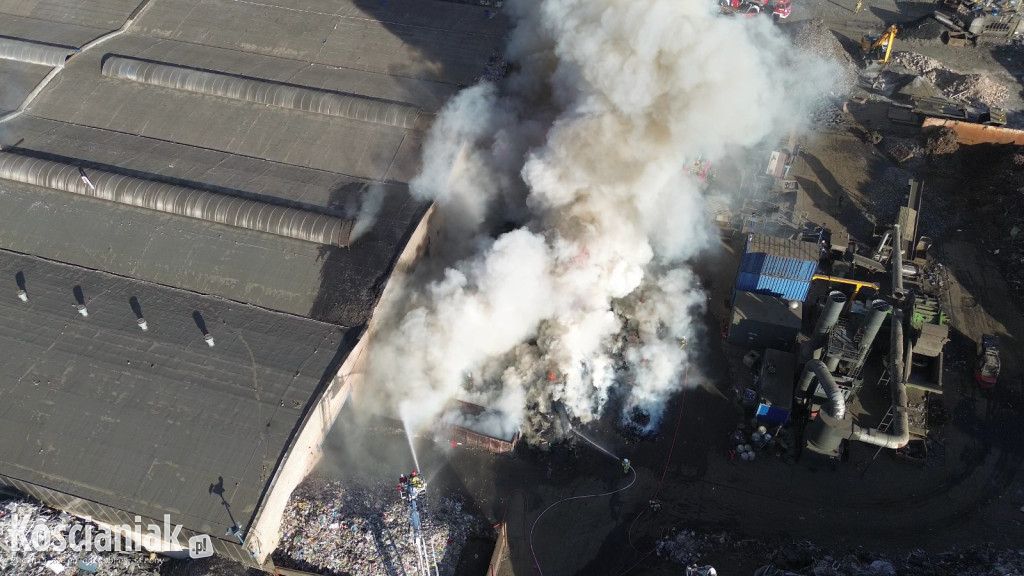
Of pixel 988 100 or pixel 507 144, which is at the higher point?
pixel 507 144

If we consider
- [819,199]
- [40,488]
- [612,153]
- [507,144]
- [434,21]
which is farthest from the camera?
[434,21]

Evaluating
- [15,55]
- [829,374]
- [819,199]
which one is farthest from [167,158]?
[819,199]

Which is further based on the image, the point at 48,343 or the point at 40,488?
the point at 48,343

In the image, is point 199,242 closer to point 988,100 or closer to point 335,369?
point 335,369

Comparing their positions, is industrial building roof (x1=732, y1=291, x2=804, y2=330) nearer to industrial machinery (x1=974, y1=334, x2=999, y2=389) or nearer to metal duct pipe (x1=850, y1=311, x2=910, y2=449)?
metal duct pipe (x1=850, y1=311, x2=910, y2=449)

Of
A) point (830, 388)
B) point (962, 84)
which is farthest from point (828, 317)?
point (962, 84)

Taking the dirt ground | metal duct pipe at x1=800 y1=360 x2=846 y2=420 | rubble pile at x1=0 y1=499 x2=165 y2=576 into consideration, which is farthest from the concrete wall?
metal duct pipe at x1=800 y1=360 x2=846 y2=420

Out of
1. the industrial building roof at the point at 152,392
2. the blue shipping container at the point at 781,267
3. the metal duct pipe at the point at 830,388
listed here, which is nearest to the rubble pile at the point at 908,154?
the blue shipping container at the point at 781,267
